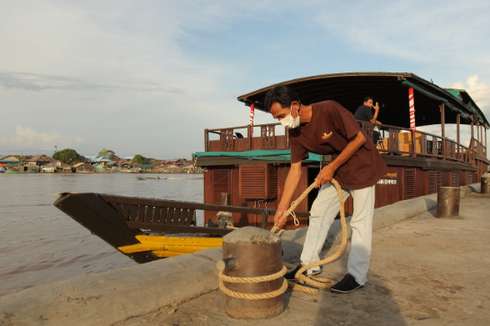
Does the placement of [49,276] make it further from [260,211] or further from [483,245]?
[483,245]

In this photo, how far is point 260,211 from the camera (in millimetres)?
5559

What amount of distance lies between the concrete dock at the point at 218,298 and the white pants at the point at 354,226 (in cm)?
24

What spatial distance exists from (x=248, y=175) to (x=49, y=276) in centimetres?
581

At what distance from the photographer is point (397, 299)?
2738 millimetres

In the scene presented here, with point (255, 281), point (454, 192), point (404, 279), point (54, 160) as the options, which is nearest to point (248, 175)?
point (454, 192)

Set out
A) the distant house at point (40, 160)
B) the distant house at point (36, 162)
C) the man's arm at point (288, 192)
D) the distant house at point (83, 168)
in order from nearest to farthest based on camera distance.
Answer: the man's arm at point (288, 192)
the distant house at point (36, 162)
the distant house at point (40, 160)
the distant house at point (83, 168)

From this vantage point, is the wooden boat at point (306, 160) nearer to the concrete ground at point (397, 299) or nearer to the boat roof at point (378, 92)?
the boat roof at point (378, 92)

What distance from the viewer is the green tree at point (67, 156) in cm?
12344

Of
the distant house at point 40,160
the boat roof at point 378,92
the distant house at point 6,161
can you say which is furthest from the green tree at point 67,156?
the boat roof at point 378,92

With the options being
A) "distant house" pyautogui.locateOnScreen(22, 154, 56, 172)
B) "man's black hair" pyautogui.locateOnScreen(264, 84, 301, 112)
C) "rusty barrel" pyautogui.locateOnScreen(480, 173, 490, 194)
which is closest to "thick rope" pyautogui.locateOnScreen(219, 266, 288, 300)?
"man's black hair" pyautogui.locateOnScreen(264, 84, 301, 112)

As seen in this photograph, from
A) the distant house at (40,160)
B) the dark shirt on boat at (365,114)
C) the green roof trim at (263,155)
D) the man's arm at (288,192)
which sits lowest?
the man's arm at (288,192)

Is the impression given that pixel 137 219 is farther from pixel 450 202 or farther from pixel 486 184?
pixel 486 184

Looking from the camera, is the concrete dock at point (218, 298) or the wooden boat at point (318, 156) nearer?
the concrete dock at point (218, 298)

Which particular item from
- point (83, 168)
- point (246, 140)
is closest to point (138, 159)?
point (83, 168)
